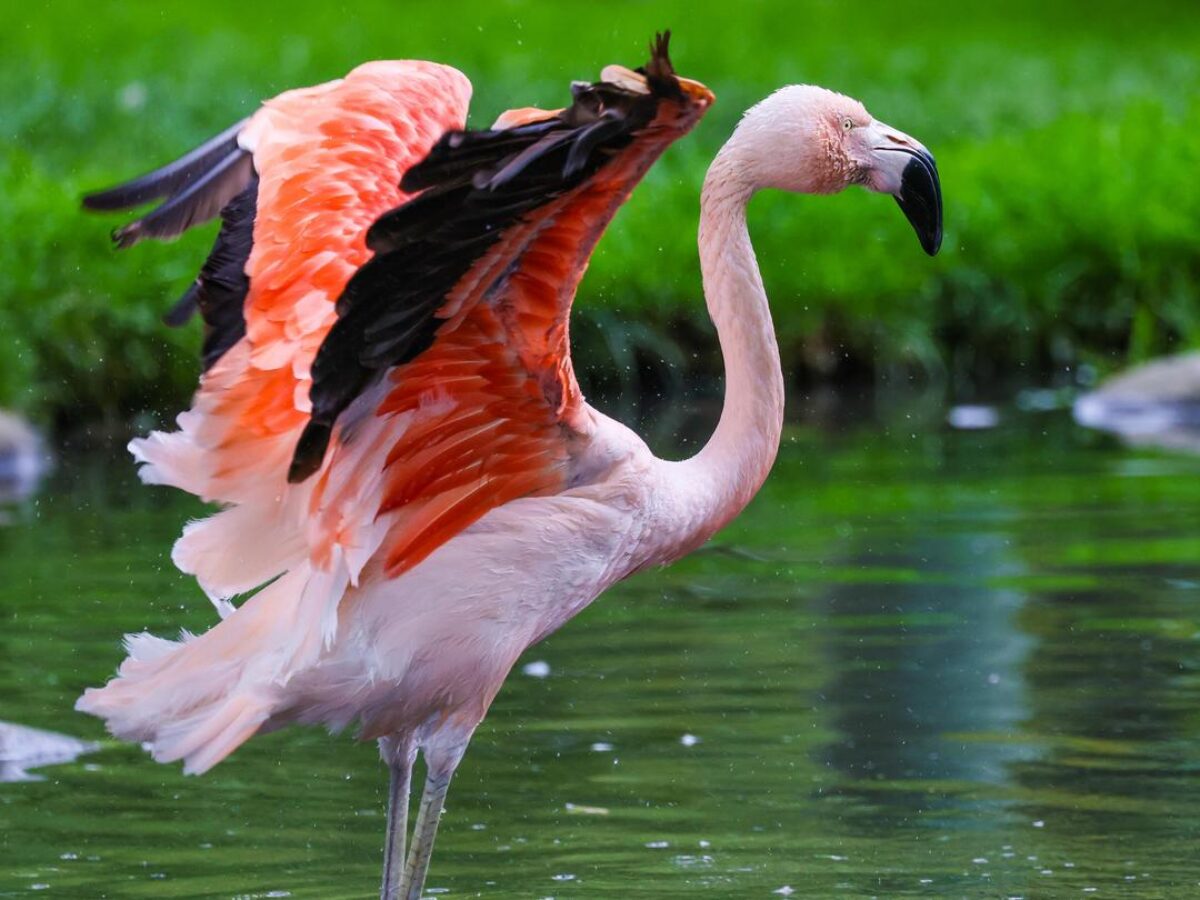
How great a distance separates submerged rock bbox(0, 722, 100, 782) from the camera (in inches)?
256

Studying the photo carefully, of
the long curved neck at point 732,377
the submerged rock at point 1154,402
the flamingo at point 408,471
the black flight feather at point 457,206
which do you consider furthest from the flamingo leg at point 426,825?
the submerged rock at point 1154,402

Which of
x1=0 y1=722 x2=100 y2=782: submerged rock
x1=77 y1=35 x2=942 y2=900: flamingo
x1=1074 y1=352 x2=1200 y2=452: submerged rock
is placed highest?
x1=77 y1=35 x2=942 y2=900: flamingo

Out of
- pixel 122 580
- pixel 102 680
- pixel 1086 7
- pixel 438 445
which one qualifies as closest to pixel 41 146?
pixel 122 580

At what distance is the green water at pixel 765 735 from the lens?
5.60 m

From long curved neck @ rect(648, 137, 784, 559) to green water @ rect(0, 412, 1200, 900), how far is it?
0.87 metres

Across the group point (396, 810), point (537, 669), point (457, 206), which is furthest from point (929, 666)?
point (457, 206)

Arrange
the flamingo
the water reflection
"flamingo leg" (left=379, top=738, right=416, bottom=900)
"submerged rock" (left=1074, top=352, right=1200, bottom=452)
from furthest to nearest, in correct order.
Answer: "submerged rock" (left=1074, top=352, right=1200, bottom=452), the water reflection, "flamingo leg" (left=379, top=738, right=416, bottom=900), the flamingo

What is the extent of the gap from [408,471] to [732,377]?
0.74 metres

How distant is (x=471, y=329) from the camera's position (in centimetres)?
484

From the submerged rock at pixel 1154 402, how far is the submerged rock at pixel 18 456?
5.09m

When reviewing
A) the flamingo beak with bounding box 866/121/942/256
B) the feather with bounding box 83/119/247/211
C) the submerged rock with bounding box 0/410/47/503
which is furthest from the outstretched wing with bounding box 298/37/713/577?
the submerged rock with bounding box 0/410/47/503

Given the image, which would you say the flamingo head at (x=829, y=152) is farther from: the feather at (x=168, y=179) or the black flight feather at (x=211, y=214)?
the feather at (x=168, y=179)

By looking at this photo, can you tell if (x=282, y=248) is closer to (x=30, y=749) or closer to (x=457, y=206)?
(x=457, y=206)

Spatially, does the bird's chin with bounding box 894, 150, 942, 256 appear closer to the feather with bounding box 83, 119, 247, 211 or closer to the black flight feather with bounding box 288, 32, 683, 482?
the black flight feather with bounding box 288, 32, 683, 482
